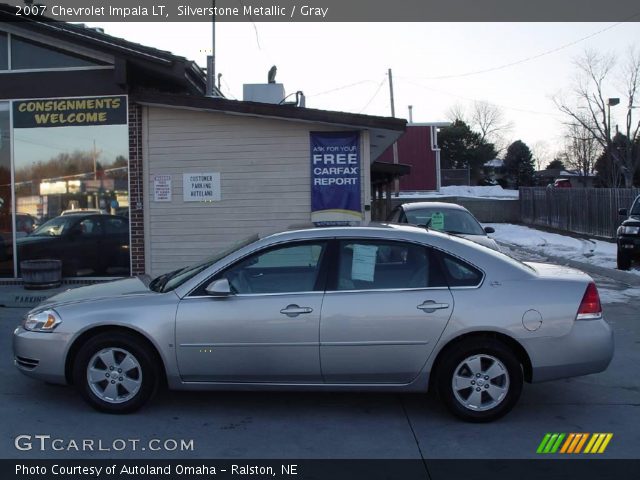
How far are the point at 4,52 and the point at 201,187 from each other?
4.13 meters

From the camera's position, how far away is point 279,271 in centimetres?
536

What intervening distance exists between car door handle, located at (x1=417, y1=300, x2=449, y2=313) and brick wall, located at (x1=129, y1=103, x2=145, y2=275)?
7084 millimetres

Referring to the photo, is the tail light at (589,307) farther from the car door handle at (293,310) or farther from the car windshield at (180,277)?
the car windshield at (180,277)

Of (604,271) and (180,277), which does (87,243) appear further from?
(604,271)

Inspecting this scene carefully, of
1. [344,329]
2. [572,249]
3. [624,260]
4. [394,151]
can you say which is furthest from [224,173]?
[394,151]

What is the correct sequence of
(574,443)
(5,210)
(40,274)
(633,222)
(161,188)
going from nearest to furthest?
(574,443)
(40,274)
(161,188)
(5,210)
(633,222)

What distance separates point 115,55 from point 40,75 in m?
1.48

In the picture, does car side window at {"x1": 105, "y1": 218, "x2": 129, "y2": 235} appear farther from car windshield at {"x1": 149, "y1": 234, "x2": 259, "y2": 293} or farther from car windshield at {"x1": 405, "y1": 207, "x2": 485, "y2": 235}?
car windshield at {"x1": 149, "y1": 234, "x2": 259, "y2": 293}

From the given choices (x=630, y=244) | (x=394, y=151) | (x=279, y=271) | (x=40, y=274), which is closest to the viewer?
(x=279, y=271)

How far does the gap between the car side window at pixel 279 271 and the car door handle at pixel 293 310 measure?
152 millimetres

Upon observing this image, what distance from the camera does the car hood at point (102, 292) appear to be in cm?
540

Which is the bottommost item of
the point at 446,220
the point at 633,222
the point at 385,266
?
the point at 385,266

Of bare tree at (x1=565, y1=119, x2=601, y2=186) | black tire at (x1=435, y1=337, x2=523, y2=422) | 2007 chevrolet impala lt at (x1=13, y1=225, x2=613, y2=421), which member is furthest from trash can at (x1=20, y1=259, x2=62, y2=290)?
bare tree at (x1=565, y1=119, x2=601, y2=186)
